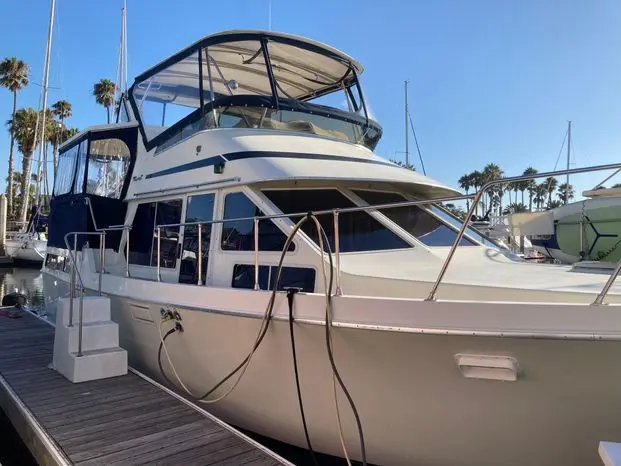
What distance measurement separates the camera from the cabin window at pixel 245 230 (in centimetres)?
440

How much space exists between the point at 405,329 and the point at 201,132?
11.6 ft

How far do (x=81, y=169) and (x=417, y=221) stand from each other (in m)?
5.02

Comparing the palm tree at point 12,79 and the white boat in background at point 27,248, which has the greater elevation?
the palm tree at point 12,79

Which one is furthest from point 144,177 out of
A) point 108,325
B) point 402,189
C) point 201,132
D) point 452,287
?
point 452,287

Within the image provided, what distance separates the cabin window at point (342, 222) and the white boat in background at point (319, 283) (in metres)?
0.02

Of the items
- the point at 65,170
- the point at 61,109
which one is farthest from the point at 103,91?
the point at 65,170

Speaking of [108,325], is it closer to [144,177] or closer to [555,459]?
[144,177]

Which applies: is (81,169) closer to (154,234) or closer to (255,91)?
(154,234)

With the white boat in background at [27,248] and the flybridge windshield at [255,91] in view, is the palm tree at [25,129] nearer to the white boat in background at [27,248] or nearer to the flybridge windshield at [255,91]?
the white boat in background at [27,248]

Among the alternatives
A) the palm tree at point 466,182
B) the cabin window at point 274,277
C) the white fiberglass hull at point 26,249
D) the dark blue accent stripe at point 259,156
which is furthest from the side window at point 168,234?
the palm tree at point 466,182

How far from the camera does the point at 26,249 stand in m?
28.5

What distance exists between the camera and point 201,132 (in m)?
5.56

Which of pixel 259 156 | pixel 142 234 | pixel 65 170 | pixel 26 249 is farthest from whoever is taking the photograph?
pixel 26 249

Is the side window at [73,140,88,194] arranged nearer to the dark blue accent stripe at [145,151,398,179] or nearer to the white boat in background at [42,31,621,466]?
the white boat in background at [42,31,621,466]
